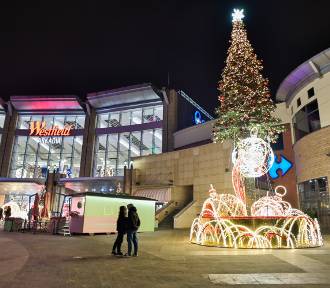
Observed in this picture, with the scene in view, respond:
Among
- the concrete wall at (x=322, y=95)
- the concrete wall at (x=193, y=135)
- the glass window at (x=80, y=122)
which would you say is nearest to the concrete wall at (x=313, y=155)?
the concrete wall at (x=322, y=95)

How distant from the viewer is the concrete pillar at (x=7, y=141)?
46.1 meters

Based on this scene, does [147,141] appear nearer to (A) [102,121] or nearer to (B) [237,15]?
(A) [102,121]

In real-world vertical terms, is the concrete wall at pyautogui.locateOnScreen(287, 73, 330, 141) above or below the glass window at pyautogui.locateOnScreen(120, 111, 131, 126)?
below

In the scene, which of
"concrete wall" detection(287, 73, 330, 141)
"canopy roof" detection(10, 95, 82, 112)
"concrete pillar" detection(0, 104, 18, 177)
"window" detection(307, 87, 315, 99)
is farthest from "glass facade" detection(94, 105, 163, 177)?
"window" detection(307, 87, 315, 99)

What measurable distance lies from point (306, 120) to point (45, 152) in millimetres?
38707

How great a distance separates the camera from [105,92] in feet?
147

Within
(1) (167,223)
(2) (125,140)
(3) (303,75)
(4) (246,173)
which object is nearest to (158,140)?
(2) (125,140)

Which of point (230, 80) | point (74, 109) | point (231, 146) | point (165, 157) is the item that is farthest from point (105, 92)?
point (230, 80)

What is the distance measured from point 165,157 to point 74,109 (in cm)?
2220

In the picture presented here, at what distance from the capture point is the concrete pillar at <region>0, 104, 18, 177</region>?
46.1m

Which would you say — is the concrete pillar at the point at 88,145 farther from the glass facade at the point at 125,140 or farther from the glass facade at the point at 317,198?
the glass facade at the point at 317,198

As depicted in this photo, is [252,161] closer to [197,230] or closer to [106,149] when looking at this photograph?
[197,230]

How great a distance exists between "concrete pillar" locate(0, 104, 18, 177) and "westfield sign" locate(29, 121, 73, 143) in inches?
113

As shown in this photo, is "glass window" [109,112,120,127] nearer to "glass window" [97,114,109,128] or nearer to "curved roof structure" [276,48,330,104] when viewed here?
"glass window" [97,114,109,128]
